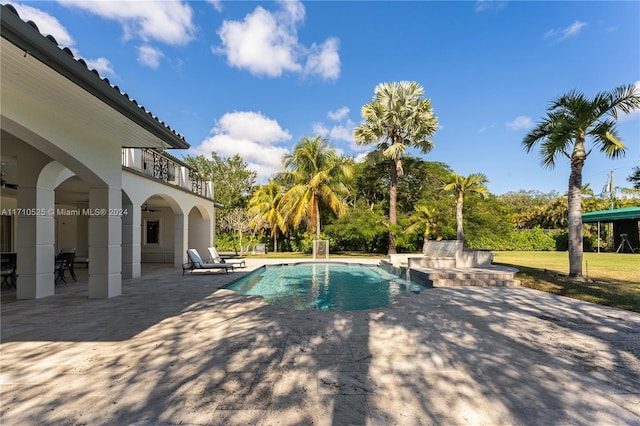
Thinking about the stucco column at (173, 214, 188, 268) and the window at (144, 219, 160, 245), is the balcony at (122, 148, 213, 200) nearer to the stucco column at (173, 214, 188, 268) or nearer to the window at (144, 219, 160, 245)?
the stucco column at (173, 214, 188, 268)

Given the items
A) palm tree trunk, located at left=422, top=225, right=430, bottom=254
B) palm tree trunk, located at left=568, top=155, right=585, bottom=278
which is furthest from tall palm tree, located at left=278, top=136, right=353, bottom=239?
palm tree trunk, located at left=568, top=155, right=585, bottom=278

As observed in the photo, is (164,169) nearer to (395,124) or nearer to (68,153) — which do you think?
(68,153)

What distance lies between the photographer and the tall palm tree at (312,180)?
22594 mm

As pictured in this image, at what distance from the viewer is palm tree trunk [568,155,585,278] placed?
34.1ft

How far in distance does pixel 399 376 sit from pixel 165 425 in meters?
2.40

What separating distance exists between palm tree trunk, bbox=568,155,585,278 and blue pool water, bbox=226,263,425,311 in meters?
5.52

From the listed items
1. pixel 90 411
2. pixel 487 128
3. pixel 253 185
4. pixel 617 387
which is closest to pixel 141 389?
pixel 90 411

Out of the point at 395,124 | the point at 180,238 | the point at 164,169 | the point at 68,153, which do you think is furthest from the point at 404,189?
the point at 68,153

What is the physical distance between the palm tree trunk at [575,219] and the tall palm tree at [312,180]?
14.2 metres

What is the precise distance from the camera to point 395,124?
21.3 metres

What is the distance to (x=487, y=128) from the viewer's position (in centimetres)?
2117

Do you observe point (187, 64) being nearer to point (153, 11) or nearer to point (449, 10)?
point (153, 11)

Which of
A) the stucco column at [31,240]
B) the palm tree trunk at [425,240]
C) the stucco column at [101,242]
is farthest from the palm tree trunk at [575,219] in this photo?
the stucco column at [31,240]

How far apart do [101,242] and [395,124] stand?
1902cm
